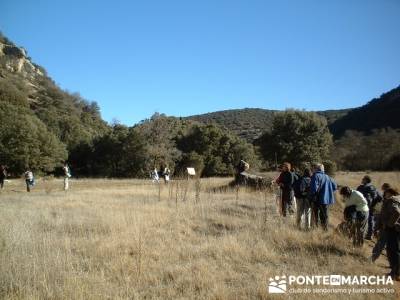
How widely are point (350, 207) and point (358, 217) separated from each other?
0.95 feet

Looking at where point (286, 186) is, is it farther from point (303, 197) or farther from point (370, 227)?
point (370, 227)

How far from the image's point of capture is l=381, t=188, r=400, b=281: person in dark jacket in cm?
749

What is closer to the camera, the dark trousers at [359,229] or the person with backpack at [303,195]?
the dark trousers at [359,229]

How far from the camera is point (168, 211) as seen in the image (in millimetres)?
11586

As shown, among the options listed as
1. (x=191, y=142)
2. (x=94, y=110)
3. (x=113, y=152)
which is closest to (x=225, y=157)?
(x=191, y=142)

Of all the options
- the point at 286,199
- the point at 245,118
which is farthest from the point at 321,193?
the point at 245,118

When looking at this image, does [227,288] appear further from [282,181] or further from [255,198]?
[255,198]

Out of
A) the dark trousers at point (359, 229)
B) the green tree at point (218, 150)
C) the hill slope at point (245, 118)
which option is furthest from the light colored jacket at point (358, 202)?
the hill slope at point (245, 118)

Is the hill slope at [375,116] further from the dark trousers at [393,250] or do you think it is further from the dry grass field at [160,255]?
the dark trousers at [393,250]

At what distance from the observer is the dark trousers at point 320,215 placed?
10.3 m

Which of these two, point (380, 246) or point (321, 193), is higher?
point (321, 193)

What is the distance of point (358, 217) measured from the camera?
9.38 m

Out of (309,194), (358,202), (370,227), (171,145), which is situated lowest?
(370,227)

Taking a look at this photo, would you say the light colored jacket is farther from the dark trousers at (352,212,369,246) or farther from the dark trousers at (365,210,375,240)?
the dark trousers at (365,210,375,240)
